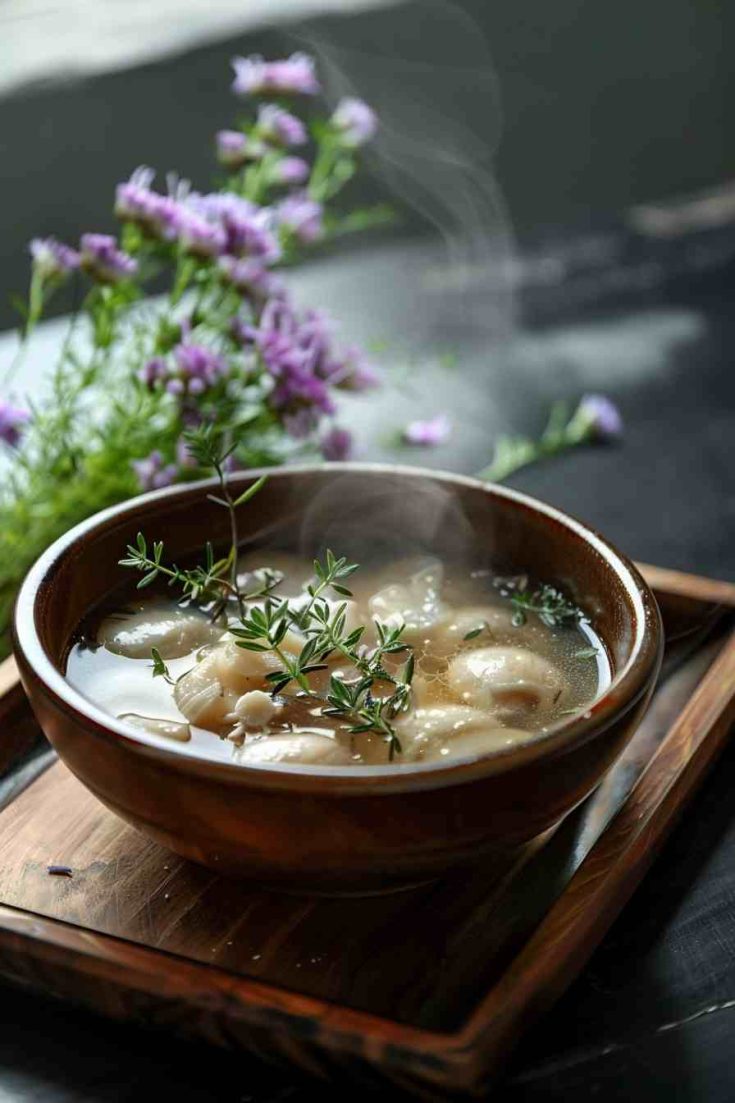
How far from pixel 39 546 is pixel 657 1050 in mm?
948

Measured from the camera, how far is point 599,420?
198cm

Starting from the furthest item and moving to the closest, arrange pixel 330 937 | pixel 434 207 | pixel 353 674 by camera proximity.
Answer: pixel 434 207 → pixel 353 674 → pixel 330 937

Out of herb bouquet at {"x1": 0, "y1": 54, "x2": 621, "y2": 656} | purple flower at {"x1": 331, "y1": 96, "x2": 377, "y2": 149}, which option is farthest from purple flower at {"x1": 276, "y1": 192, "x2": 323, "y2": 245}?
purple flower at {"x1": 331, "y1": 96, "x2": 377, "y2": 149}

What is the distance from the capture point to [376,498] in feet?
4.17

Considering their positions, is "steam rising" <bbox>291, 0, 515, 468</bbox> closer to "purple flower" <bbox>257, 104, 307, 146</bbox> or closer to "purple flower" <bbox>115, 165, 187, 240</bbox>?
"purple flower" <bbox>257, 104, 307, 146</bbox>

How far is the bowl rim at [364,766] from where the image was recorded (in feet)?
2.81

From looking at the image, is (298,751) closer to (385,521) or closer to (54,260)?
(385,521)

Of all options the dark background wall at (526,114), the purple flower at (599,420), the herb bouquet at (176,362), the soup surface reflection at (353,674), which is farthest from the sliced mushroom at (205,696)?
the dark background wall at (526,114)

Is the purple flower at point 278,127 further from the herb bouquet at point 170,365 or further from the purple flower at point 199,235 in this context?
the purple flower at point 199,235

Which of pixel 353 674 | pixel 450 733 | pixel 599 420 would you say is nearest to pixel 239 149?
pixel 599 420

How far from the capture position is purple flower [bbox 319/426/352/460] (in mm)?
1614

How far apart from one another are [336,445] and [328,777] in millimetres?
809

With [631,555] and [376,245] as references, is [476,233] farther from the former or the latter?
[631,555]

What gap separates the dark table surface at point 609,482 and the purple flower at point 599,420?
32mm
